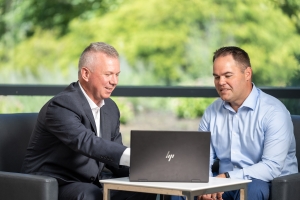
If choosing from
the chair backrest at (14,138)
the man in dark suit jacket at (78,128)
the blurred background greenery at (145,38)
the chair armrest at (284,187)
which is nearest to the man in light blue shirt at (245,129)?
the chair armrest at (284,187)

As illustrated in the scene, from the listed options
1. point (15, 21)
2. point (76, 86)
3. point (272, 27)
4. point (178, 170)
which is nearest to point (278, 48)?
point (272, 27)

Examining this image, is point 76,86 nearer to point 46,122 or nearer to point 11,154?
point 46,122

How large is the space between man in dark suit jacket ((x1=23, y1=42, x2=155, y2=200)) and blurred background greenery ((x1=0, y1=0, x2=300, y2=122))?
280 centimetres

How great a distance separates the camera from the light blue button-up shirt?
12.2 ft

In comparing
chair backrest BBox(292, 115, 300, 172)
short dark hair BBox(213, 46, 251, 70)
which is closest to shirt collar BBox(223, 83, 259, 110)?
short dark hair BBox(213, 46, 251, 70)

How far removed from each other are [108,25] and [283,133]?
13.2 ft

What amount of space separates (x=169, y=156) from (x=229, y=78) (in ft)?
2.60

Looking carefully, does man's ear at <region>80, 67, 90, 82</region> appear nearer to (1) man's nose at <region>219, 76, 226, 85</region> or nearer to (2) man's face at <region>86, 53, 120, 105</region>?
(2) man's face at <region>86, 53, 120, 105</region>

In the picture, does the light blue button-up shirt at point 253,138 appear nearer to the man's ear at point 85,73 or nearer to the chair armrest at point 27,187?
the man's ear at point 85,73

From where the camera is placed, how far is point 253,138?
3.87 metres

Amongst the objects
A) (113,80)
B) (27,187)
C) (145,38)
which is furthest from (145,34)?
(27,187)

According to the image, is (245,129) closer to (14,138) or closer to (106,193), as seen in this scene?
(106,193)

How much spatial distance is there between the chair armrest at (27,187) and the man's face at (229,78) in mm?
1019

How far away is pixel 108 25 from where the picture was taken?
24.7 feet
